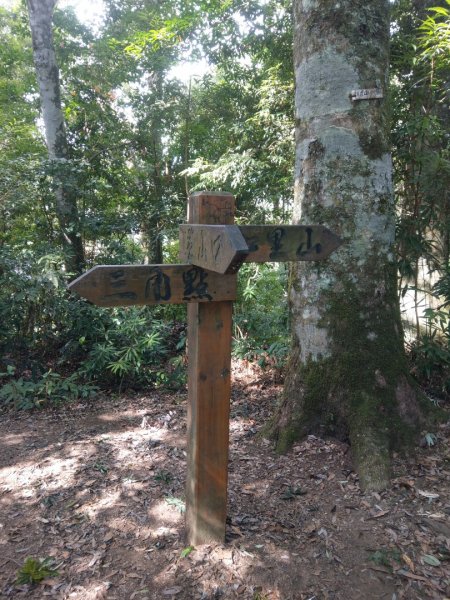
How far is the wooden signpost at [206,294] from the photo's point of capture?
1845 millimetres

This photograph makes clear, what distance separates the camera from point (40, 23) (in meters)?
7.27


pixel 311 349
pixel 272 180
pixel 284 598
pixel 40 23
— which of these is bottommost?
pixel 284 598

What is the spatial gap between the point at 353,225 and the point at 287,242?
131cm

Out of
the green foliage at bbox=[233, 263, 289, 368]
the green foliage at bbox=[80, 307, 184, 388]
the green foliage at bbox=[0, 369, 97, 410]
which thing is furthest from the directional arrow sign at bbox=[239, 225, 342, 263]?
the green foliage at bbox=[0, 369, 97, 410]

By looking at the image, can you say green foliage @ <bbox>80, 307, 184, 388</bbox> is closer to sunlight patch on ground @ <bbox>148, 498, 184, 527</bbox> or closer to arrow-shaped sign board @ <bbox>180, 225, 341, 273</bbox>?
sunlight patch on ground @ <bbox>148, 498, 184, 527</bbox>

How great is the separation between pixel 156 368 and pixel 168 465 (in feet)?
8.38

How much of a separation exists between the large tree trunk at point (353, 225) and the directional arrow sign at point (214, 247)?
4.98 feet

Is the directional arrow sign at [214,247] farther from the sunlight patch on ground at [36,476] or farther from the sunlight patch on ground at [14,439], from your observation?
the sunlight patch on ground at [14,439]

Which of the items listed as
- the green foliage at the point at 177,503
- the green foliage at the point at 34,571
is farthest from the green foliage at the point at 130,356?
the green foliage at the point at 34,571

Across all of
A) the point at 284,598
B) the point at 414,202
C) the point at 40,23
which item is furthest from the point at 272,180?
the point at 284,598

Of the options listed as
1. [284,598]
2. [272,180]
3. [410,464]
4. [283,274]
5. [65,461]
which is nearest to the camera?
[284,598]

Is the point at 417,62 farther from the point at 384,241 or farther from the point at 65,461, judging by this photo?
the point at 65,461

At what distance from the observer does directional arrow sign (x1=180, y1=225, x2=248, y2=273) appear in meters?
1.55

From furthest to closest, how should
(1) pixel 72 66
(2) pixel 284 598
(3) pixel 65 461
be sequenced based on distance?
1. (1) pixel 72 66
2. (3) pixel 65 461
3. (2) pixel 284 598
